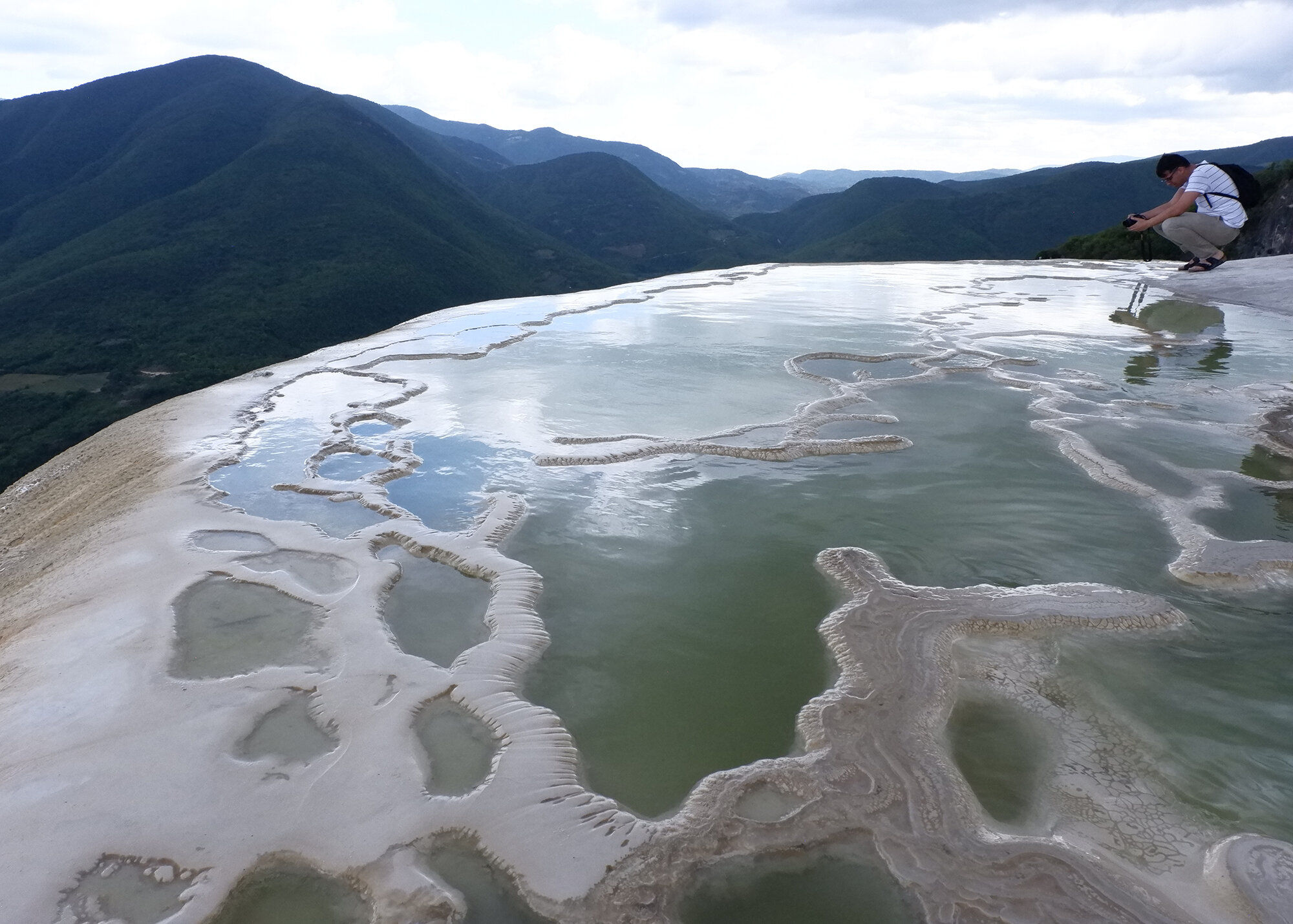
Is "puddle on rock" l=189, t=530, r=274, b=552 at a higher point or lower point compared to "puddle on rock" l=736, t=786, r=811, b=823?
higher

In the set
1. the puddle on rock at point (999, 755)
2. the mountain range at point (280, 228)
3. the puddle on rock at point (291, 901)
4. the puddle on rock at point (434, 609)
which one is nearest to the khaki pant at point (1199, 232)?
the puddle on rock at point (999, 755)

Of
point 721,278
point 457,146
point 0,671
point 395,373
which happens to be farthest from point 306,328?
point 457,146

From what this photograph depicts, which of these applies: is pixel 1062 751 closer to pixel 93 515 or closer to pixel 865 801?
pixel 865 801

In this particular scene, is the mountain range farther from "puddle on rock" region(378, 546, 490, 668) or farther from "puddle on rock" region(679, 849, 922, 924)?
"puddle on rock" region(679, 849, 922, 924)

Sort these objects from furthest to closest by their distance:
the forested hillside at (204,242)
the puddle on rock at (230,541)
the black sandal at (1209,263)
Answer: the forested hillside at (204,242) < the black sandal at (1209,263) < the puddle on rock at (230,541)

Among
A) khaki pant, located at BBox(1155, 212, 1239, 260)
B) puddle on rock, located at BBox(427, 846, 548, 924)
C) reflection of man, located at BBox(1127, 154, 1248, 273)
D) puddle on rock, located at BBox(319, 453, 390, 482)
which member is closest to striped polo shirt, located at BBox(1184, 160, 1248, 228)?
reflection of man, located at BBox(1127, 154, 1248, 273)

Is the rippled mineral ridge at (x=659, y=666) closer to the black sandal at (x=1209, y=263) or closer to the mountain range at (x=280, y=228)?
the black sandal at (x=1209, y=263)
